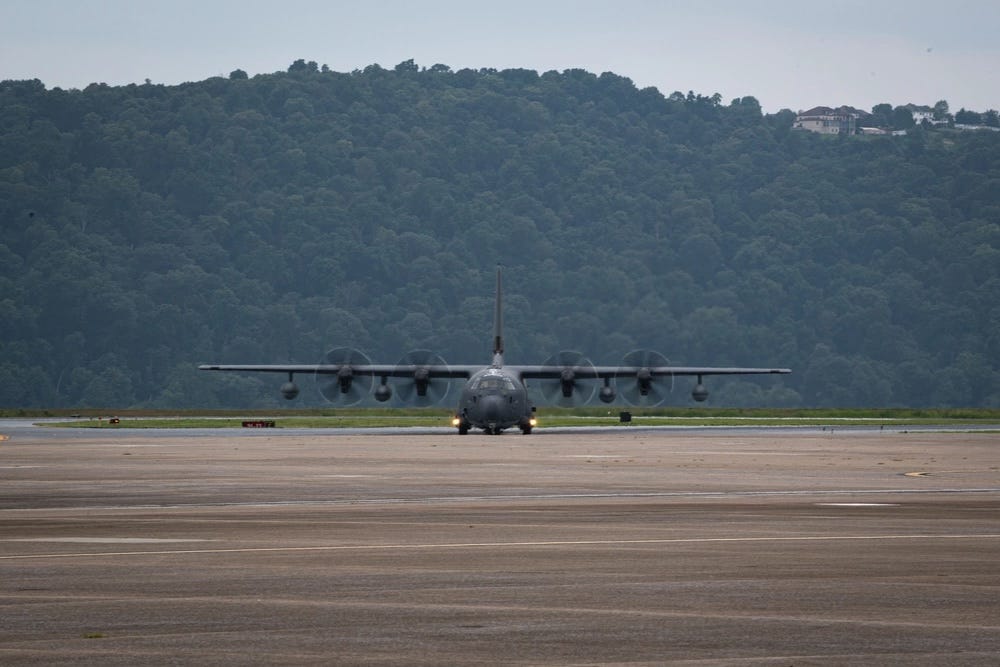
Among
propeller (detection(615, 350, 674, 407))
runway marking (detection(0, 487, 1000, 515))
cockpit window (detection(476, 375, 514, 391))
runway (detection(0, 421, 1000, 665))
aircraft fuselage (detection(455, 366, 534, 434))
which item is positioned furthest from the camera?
propeller (detection(615, 350, 674, 407))

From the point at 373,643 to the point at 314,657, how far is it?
0.70m

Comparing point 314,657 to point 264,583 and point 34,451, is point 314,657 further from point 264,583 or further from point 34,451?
point 34,451

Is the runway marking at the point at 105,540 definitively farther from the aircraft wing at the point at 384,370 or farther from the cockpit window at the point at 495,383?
the aircraft wing at the point at 384,370

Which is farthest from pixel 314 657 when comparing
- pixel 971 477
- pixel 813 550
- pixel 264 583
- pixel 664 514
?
pixel 971 477

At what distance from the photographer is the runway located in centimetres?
1225

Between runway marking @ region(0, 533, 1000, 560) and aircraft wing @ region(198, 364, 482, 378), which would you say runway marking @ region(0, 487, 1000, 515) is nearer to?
runway marking @ region(0, 533, 1000, 560)

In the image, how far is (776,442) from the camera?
217ft

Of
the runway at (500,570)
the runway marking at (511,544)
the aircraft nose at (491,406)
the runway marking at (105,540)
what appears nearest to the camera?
the runway at (500,570)

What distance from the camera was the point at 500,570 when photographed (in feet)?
55.5

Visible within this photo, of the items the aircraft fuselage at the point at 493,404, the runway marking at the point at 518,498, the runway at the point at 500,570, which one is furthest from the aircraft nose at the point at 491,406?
the runway marking at the point at 518,498

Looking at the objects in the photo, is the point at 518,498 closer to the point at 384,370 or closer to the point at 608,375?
the point at 608,375

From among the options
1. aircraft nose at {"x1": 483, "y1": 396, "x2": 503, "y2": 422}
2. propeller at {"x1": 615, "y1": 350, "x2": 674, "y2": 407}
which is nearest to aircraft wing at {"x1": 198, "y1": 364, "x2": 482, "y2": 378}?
propeller at {"x1": 615, "y1": 350, "x2": 674, "y2": 407}

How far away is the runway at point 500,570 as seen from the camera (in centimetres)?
1225

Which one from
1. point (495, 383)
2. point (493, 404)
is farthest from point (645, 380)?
point (493, 404)
